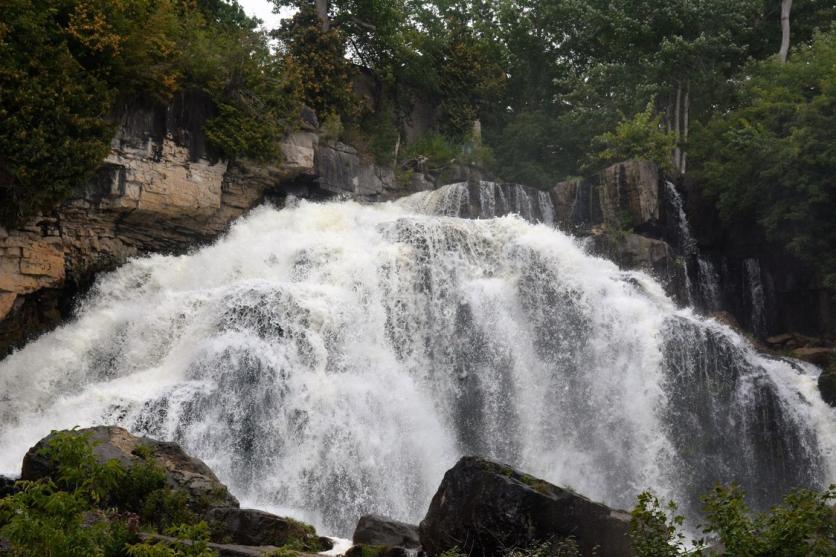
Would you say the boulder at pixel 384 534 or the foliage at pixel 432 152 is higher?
the foliage at pixel 432 152

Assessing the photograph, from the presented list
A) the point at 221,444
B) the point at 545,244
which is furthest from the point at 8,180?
the point at 545,244

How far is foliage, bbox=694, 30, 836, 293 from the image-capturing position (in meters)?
20.6

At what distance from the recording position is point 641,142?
84.6 feet

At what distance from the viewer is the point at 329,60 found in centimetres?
2611

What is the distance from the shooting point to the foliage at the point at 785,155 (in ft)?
67.7

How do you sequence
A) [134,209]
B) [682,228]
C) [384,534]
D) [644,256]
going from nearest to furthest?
[384,534] < [134,209] < [644,256] < [682,228]

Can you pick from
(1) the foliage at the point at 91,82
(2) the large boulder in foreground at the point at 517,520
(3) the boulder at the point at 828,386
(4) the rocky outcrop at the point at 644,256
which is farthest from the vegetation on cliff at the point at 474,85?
(2) the large boulder in foreground at the point at 517,520

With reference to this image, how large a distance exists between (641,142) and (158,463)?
19.5m

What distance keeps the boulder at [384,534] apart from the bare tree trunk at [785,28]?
2414 cm

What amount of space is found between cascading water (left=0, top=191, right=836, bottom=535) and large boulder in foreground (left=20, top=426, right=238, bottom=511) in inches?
77.8

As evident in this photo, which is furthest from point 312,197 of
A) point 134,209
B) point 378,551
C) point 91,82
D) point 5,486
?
point 378,551

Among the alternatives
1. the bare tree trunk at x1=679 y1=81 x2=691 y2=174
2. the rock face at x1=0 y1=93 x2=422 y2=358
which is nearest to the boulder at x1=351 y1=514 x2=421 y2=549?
the rock face at x1=0 y1=93 x2=422 y2=358

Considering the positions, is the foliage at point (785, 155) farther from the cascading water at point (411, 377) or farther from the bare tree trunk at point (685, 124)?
the cascading water at point (411, 377)

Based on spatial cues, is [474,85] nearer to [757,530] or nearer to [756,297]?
[756,297]
